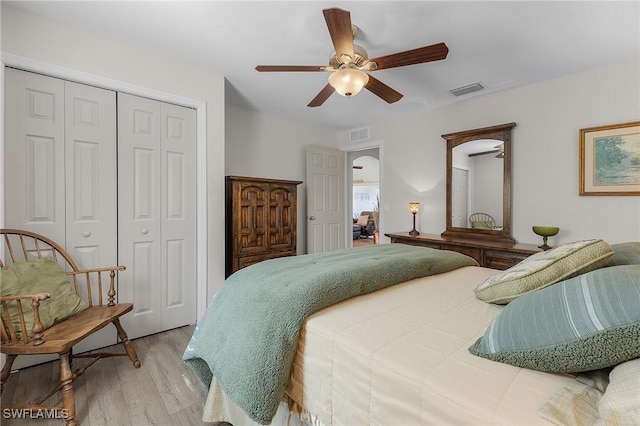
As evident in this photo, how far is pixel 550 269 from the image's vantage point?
112 centimetres

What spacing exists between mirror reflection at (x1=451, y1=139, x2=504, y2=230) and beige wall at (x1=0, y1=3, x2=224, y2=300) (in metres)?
2.81

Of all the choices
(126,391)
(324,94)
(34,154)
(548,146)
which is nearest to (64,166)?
(34,154)

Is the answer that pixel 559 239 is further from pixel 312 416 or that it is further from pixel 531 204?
pixel 312 416

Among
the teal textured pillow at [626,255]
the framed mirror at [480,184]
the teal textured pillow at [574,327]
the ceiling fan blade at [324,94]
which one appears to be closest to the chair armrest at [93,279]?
the ceiling fan blade at [324,94]

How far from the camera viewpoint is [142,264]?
2545 millimetres

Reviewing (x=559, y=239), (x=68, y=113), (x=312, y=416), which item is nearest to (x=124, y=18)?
(x=68, y=113)

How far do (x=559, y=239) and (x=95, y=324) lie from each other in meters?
4.00

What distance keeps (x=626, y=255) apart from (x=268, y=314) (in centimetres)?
157

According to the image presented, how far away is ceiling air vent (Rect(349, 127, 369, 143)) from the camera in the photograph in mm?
4650

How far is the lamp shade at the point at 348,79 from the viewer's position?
6.42ft

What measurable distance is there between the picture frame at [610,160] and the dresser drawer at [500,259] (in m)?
0.86

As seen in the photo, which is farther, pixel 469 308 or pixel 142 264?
pixel 142 264

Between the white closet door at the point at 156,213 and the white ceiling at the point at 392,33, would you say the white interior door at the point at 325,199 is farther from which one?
the white closet door at the point at 156,213

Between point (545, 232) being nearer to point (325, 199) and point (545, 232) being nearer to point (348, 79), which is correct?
point (348, 79)
